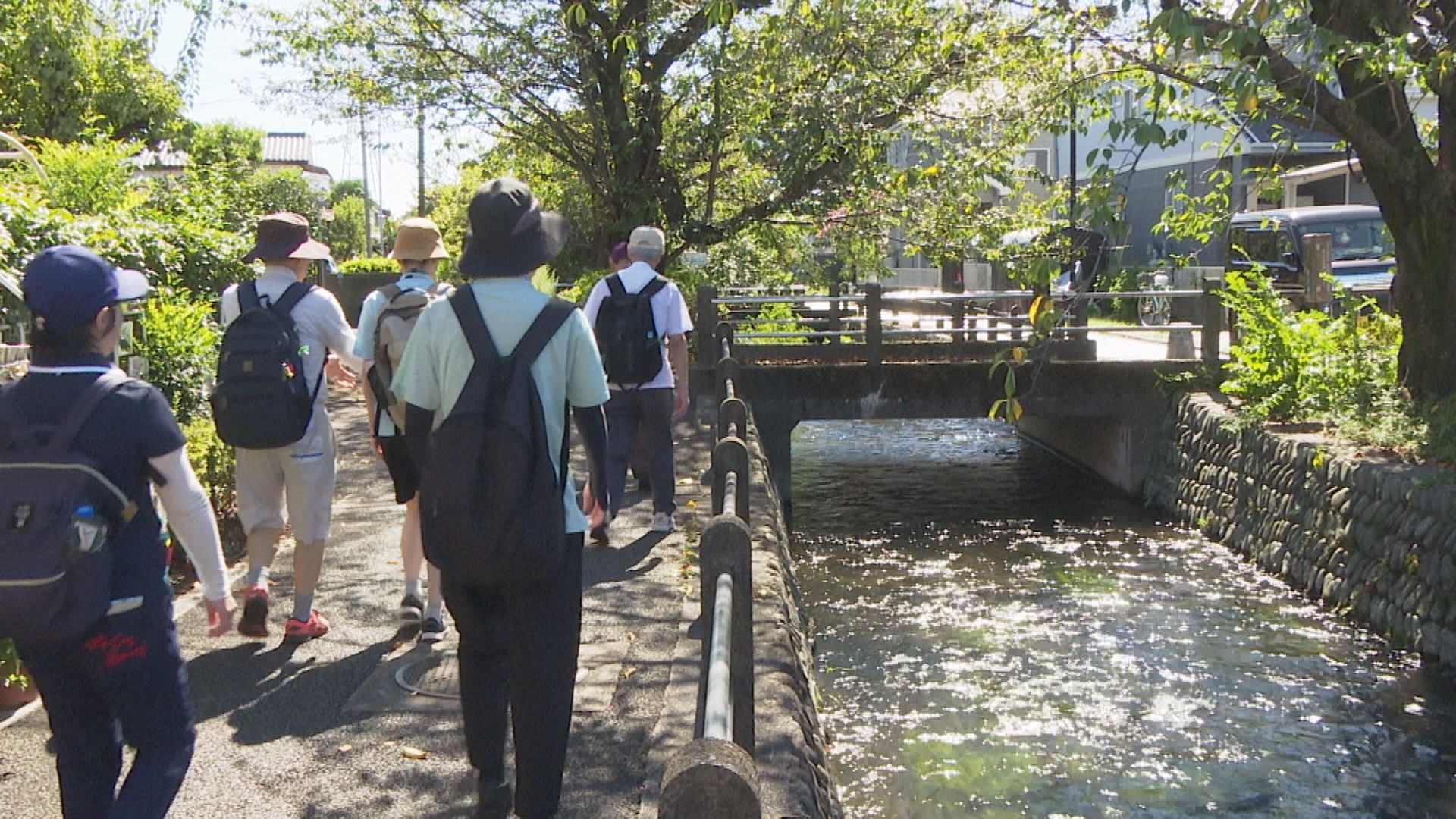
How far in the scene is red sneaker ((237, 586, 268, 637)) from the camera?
6105mm

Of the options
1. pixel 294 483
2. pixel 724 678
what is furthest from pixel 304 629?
pixel 724 678

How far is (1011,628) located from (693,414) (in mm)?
5150

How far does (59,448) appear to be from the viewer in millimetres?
3307

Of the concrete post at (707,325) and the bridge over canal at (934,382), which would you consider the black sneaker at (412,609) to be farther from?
the concrete post at (707,325)

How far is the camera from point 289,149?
7450 centimetres

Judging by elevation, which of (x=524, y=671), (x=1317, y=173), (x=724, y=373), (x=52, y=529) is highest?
(x=1317, y=173)

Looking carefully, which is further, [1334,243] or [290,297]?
[1334,243]

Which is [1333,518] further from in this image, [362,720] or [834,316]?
[362,720]

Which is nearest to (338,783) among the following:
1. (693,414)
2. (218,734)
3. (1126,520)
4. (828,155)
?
(218,734)

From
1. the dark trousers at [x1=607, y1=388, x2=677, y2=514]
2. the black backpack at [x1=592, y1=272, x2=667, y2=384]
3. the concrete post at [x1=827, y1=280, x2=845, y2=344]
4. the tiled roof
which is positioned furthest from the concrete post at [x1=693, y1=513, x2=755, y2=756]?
the tiled roof

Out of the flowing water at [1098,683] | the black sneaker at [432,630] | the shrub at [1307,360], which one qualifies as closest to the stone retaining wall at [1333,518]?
the flowing water at [1098,683]

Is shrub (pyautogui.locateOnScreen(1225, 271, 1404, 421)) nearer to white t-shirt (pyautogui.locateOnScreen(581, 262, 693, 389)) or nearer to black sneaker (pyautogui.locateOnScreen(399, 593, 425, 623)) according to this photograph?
white t-shirt (pyautogui.locateOnScreen(581, 262, 693, 389))

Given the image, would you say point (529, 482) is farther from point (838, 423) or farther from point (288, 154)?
point (288, 154)

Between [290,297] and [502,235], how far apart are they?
214 cm
